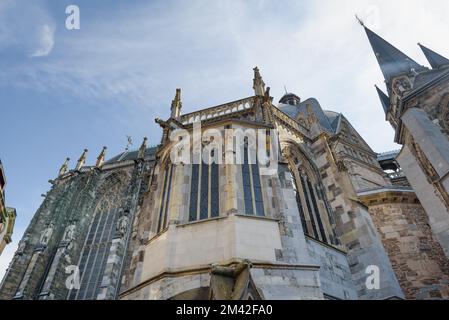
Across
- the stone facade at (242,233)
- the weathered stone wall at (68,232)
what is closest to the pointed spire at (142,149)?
the weathered stone wall at (68,232)

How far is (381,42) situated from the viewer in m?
22.9

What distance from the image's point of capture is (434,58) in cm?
1695

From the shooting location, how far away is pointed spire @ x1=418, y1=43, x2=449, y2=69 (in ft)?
52.8

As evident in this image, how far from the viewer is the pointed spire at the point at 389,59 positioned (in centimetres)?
1914

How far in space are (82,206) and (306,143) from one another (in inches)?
541

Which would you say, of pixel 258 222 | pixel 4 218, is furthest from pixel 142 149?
pixel 258 222

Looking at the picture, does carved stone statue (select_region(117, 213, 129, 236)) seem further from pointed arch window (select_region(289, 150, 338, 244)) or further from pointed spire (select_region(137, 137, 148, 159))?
pointed arch window (select_region(289, 150, 338, 244))

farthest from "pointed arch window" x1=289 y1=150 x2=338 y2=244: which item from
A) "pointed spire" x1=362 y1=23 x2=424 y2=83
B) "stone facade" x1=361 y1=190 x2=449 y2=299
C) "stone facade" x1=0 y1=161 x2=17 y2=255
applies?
"pointed spire" x1=362 y1=23 x2=424 y2=83

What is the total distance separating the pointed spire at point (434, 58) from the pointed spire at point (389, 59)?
135 cm

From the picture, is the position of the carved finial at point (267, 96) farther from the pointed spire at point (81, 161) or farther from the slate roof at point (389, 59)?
the pointed spire at point (81, 161)

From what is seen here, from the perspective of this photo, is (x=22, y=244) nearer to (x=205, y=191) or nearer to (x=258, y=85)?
(x=205, y=191)

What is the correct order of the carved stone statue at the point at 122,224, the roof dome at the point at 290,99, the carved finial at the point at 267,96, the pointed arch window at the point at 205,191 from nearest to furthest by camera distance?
the pointed arch window at the point at 205,191
the carved finial at the point at 267,96
the carved stone statue at the point at 122,224
the roof dome at the point at 290,99

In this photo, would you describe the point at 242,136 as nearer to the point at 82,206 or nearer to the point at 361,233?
the point at 361,233
